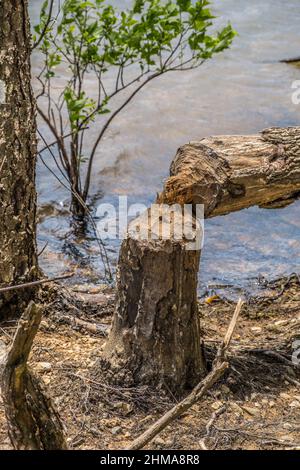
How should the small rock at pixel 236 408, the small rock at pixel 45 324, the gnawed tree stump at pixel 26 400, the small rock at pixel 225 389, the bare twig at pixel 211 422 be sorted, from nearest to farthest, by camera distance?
the gnawed tree stump at pixel 26 400 < the bare twig at pixel 211 422 < the small rock at pixel 236 408 < the small rock at pixel 225 389 < the small rock at pixel 45 324

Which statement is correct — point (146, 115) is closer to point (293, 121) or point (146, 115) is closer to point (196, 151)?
point (293, 121)

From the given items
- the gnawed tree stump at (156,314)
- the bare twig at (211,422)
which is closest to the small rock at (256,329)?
the gnawed tree stump at (156,314)

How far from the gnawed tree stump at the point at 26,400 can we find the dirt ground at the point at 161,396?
24.5 inches

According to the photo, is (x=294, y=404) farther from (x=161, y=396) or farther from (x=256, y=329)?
(x=256, y=329)

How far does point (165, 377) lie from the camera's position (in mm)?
3463

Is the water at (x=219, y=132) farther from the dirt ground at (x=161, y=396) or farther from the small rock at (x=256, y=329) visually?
the dirt ground at (x=161, y=396)

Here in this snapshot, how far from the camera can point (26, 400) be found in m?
2.42

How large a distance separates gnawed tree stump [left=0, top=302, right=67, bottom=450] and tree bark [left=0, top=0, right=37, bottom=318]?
62.5 inches

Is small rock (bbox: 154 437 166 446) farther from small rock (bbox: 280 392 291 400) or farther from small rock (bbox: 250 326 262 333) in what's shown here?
small rock (bbox: 250 326 262 333)

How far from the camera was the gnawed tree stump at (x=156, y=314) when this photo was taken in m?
3.32

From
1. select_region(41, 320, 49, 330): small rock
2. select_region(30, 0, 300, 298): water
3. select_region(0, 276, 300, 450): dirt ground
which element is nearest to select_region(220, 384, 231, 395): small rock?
select_region(0, 276, 300, 450): dirt ground

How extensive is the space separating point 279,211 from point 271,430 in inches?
147

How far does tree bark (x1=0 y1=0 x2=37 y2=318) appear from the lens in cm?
378

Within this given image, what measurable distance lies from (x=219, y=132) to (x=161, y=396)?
4.87 metres
